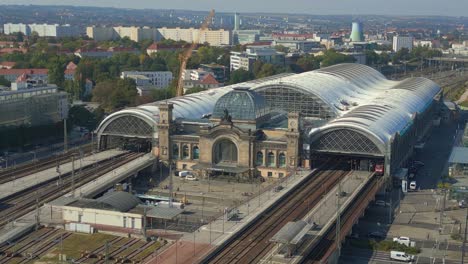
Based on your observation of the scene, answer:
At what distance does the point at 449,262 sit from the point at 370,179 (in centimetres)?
2151

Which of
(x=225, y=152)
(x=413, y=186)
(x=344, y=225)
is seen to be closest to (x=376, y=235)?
(x=344, y=225)

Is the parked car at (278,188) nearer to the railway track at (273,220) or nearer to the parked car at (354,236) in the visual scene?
the railway track at (273,220)

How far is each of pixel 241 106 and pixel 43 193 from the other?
24.5 meters

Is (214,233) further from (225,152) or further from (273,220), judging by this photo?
(225,152)

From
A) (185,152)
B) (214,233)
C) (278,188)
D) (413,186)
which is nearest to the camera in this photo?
(214,233)

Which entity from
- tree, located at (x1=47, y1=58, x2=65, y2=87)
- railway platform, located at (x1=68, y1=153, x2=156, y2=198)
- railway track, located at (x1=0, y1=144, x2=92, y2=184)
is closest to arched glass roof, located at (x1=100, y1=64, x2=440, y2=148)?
railway platform, located at (x1=68, y1=153, x2=156, y2=198)

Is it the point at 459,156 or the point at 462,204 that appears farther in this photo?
the point at 459,156

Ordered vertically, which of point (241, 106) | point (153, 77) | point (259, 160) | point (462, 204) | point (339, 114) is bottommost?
point (462, 204)

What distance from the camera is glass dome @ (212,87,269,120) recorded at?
8056 cm

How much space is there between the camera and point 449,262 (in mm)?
54344

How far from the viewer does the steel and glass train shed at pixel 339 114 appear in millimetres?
78000

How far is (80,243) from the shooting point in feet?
181

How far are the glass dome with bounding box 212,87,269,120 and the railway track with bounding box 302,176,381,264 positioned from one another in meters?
15.1

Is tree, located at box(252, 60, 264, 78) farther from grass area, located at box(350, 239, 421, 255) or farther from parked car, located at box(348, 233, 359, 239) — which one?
grass area, located at box(350, 239, 421, 255)
